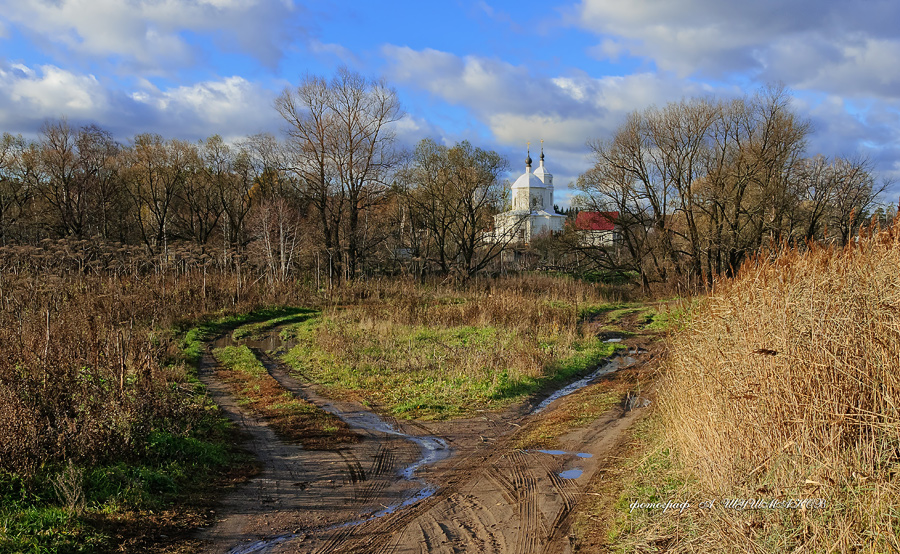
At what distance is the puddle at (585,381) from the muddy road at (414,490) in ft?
4.27

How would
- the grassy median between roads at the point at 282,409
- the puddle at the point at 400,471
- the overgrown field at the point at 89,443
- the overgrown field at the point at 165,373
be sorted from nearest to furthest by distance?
the overgrown field at the point at 89,443, the puddle at the point at 400,471, the overgrown field at the point at 165,373, the grassy median between roads at the point at 282,409

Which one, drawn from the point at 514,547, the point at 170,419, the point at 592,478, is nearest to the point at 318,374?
the point at 170,419

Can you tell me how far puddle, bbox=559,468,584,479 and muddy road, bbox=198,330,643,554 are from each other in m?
0.03

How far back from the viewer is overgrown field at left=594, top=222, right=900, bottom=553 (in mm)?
4277

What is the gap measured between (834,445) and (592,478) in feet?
10.0

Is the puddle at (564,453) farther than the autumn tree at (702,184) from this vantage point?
No

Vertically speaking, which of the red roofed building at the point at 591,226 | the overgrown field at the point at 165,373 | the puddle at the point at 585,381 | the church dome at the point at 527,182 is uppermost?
the church dome at the point at 527,182

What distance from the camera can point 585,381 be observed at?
44.8 ft

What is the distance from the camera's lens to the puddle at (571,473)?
23.8 feet

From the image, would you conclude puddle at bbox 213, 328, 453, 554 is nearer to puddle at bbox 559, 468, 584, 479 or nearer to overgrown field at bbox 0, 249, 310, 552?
overgrown field at bbox 0, 249, 310, 552

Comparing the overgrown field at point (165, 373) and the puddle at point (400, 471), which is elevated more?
the overgrown field at point (165, 373)

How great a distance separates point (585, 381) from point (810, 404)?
29.3ft

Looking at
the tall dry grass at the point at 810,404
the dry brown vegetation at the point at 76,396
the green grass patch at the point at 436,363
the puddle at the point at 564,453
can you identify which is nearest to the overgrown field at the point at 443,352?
the green grass patch at the point at 436,363

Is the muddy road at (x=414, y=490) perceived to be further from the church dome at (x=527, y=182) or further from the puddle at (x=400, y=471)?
the church dome at (x=527, y=182)
